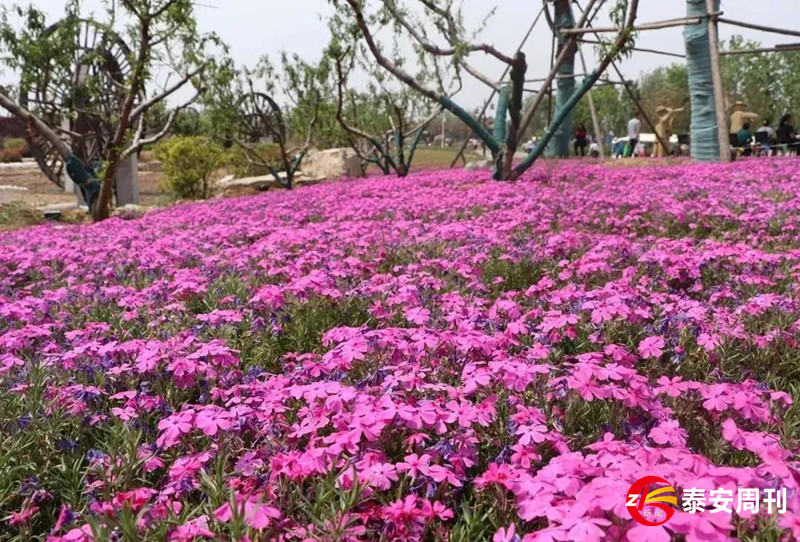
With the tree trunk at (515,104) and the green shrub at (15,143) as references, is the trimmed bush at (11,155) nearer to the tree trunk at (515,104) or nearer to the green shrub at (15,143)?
the green shrub at (15,143)

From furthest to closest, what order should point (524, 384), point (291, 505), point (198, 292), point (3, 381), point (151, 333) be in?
point (198, 292) → point (151, 333) → point (3, 381) → point (524, 384) → point (291, 505)

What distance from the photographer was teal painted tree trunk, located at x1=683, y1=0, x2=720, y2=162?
1388cm

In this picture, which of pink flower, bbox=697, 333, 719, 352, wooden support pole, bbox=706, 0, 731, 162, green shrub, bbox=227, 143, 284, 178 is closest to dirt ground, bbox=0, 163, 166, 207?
green shrub, bbox=227, 143, 284, 178

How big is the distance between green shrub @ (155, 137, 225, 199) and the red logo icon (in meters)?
19.4

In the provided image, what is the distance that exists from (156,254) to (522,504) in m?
4.89

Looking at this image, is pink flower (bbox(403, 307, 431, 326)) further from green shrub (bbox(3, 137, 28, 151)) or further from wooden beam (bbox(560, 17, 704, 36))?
green shrub (bbox(3, 137, 28, 151))

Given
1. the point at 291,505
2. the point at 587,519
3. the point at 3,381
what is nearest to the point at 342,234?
the point at 3,381

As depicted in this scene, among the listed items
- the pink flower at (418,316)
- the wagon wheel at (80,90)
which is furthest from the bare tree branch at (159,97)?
the pink flower at (418,316)

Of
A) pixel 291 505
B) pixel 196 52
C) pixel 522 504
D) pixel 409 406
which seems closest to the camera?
pixel 522 504

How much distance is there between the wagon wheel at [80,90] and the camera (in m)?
13.3

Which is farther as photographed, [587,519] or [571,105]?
[571,105]

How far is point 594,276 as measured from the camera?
14.4 feet

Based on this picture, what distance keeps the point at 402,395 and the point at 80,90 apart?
16.3 metres

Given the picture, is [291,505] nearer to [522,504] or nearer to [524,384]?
[522,504]
